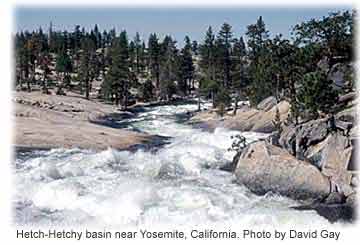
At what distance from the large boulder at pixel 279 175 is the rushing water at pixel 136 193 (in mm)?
342

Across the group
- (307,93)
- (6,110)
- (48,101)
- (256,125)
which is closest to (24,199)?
(6,110)

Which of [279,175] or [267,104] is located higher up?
[279,175]

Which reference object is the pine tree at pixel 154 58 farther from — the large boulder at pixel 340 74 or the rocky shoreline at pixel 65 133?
the large boulder at pixel 340 74

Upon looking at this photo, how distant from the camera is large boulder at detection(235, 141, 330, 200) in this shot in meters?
13.6

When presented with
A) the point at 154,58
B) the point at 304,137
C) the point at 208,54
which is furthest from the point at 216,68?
the point at 304,137

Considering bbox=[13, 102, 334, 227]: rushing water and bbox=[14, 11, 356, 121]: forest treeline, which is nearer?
bbox=[13, 102, 334, 227]: rushing water

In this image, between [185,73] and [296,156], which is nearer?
[296,156]

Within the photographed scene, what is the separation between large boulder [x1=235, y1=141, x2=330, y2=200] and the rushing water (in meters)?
0.34

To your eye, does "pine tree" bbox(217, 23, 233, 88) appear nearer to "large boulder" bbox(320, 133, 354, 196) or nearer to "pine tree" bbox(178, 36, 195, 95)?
"pine tree" bbox(178, 36, 195, 95)

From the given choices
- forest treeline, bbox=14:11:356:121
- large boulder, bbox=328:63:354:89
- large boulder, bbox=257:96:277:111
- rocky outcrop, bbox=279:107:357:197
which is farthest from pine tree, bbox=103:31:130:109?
rocky outcrop, bbox=279:107:357:197

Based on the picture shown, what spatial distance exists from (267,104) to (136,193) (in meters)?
20.1

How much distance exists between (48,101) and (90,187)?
29.7 meters

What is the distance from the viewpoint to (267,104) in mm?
32188

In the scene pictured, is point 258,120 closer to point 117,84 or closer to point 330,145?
point 330,145
